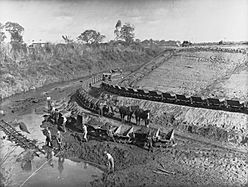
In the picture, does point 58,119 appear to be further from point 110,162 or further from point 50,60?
point 50,60

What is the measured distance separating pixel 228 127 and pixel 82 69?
80.8 ft

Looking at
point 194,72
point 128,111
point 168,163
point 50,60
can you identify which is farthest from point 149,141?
point 50,60

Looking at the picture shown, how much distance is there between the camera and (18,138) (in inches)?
634

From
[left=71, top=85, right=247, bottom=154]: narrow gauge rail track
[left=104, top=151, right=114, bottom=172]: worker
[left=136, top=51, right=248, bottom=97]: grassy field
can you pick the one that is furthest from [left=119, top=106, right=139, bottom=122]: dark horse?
[left=136, top=51, right=248, bottom=97]: grassy field

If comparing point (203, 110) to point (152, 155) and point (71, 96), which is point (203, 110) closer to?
point (152, 155)

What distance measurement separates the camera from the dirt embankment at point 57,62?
29.1 meters

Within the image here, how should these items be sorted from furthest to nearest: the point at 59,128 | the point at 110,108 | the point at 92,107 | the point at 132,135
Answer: the point at 92,107, the point at 110,108, the point at 59,128, the point at 132,135

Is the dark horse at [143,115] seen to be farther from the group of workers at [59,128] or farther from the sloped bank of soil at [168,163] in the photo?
the group of workers at [59,128]

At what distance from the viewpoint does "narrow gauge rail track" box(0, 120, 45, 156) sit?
15.0 metres

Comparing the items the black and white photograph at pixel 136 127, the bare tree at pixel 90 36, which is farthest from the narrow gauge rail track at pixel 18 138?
the bare tree at pixel 90 36

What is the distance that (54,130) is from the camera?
54.9 feet

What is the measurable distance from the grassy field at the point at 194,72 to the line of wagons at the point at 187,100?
8.36 ft

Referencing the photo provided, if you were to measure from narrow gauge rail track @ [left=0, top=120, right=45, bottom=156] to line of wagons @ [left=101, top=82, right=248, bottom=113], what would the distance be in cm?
748

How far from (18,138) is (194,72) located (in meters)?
15.2
